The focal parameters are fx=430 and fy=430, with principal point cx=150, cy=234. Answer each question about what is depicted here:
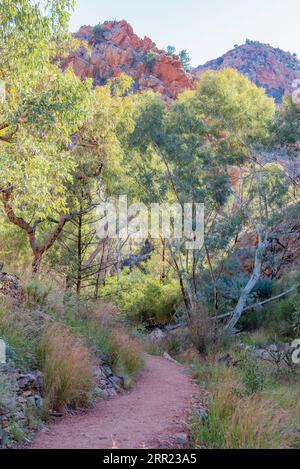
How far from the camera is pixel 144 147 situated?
45.7 ft

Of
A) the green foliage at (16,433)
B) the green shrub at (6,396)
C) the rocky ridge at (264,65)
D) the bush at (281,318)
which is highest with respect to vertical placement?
the rocky ridge at (264,65)

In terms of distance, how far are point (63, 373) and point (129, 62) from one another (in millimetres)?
58310

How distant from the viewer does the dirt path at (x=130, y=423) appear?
398 centimetres

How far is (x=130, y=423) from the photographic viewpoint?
4668mm

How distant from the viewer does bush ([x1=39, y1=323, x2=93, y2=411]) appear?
195 inches

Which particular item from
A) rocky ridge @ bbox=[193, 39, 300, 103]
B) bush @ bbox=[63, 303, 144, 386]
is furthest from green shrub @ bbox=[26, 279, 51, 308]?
rocky ridge @ bbox=[193, 39, 300, 103]

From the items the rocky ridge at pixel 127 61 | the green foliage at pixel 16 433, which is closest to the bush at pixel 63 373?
the green foliage at pixel 16 433

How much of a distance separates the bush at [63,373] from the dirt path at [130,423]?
24 cm

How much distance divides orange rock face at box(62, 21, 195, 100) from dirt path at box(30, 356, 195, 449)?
4980 cm

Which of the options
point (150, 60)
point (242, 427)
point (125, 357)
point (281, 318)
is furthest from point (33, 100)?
point (150, 60)

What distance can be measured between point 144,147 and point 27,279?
7.37 m

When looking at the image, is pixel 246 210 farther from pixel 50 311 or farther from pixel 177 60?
pixel 177 60

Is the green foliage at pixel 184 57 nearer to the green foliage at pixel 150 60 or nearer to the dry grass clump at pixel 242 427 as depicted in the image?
the green foliage at pixel 150 60

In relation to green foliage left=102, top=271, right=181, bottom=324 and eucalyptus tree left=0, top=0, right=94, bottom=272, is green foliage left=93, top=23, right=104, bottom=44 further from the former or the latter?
eucalyptus tree left=0, top=0, right=94, bottom=272
